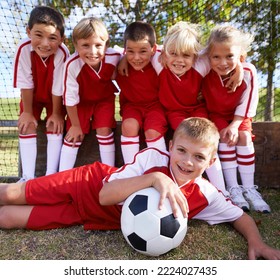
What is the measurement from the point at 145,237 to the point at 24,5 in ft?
11.6

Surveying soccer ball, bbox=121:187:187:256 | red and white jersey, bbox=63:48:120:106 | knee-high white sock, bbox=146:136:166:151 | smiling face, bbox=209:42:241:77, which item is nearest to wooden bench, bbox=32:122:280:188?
knee-high white sock, bbox=146:136:166:151

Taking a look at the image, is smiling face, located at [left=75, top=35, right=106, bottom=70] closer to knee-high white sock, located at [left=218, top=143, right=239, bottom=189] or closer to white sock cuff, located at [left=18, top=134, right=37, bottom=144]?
white sock cuff, located at [left=18, top=134, right=37, bottom=144]

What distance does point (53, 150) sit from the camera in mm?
2939

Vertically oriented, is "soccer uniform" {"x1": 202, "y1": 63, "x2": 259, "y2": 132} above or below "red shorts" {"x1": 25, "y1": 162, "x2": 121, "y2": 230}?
above

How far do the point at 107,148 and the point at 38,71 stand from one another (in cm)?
84

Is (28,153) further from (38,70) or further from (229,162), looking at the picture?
(229,162)

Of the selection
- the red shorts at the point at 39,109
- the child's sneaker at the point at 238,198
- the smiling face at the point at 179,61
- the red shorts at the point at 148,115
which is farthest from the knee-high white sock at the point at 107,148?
the child's sneaker at the point at 238,198

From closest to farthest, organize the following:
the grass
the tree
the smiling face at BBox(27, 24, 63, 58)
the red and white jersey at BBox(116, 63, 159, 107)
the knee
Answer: the grass → the knee → the smiling face at BBox(27, 24, 63, 58) → the red and white jersey at BBox(116, 63, 159, 107) → the tree

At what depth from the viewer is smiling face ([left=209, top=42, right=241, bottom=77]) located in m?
2.52

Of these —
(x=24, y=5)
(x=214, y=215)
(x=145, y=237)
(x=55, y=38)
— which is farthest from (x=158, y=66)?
(x=24, y=5)

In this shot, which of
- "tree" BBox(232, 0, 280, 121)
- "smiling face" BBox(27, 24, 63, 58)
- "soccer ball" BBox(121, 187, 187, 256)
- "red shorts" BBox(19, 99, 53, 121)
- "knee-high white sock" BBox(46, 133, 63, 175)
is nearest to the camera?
"soccer ball" BBox(121, 187, 187, 256)

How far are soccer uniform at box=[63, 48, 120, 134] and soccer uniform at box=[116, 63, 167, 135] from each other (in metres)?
0.12

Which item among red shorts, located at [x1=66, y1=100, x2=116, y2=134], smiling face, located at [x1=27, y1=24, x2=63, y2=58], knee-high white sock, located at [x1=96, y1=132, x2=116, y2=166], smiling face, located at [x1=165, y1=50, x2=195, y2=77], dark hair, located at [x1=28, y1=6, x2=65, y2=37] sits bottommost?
knee-high white sock, located at [x1=96, y1=132, x2=116, y2=166]
